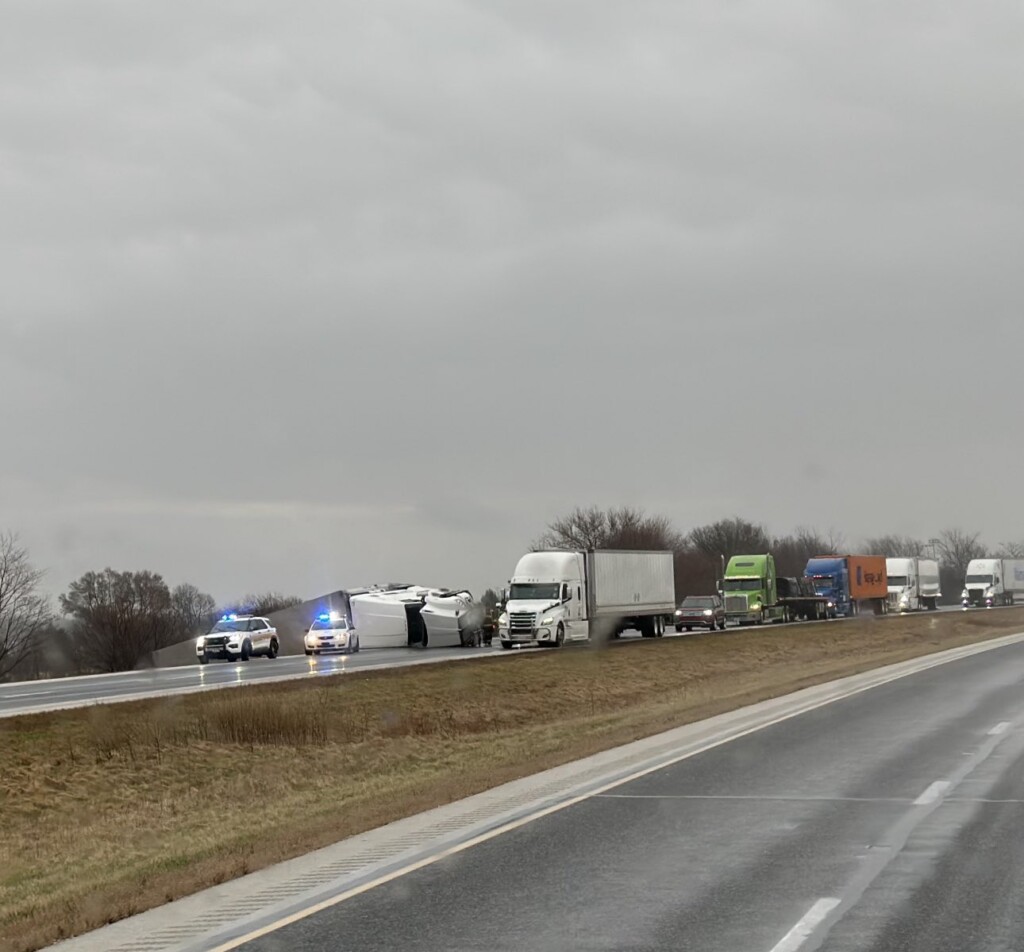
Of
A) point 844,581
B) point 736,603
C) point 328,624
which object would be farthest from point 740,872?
point 844,581

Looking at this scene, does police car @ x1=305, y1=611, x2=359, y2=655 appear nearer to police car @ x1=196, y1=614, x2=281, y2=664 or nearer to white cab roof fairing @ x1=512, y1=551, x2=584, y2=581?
police car @ x1=196, y1=614, x2=281, y2=664

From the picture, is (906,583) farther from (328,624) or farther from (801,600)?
(328,624)

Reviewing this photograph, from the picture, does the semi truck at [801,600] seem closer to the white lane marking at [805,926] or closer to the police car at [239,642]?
the police car at [239,642]

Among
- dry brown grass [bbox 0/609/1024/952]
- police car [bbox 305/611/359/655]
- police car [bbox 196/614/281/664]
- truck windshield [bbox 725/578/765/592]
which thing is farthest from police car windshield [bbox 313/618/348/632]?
truck windshield [bbox 725/578/765/592]

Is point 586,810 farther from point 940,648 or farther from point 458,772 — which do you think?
point 940,648

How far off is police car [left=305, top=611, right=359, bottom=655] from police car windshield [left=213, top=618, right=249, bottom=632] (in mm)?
2687

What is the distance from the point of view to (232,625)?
198ft

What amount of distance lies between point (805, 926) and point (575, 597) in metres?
46.1

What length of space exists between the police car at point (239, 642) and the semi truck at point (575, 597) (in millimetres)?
10513

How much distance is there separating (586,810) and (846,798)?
289 centimetres

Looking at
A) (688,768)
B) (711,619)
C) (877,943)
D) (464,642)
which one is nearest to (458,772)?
(688,768)

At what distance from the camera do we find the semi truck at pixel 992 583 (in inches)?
4259

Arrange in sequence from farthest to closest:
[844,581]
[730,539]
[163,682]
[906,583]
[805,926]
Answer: [730,539], [906,583], [844,581], [163,682], [805,926]

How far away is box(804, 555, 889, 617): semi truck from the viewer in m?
85.7
